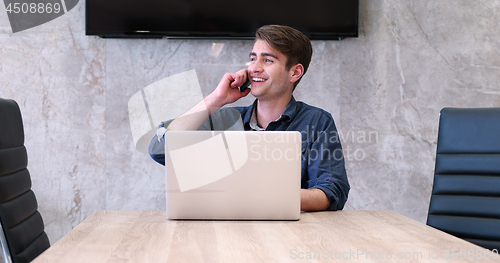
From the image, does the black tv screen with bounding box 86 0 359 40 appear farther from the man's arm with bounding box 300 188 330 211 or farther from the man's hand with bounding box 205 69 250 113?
the man's arm with bounding box 300 188 330 211

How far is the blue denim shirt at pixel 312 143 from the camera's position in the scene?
1.37 m

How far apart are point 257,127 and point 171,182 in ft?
2.64

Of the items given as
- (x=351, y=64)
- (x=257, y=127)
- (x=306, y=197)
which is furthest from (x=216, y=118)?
(x=351, y=64)

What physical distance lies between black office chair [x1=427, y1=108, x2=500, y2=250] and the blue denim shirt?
38 cm

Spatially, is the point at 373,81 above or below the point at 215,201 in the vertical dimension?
above

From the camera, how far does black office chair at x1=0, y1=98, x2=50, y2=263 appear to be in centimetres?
107

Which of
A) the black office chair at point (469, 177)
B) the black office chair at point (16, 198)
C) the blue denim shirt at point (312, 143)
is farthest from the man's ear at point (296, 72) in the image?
the black office chair at point (16, 198)

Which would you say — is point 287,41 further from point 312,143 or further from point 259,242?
point 259,242

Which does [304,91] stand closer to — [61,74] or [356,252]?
[61,74]

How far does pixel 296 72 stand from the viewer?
177cm

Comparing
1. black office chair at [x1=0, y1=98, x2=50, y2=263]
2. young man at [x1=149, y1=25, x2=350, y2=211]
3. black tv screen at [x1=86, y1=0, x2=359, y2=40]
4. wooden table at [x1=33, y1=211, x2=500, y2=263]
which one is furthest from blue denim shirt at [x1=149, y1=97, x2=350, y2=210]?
black tv screen at [x1=86, y1=0, x2=359, y2=40]

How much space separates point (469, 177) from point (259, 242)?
99 centimetres

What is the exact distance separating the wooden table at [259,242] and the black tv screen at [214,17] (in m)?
1.59

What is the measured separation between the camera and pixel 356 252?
77 centimetres
